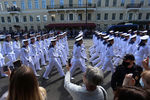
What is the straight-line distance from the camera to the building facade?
94.2ft

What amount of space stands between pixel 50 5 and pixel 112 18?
700 inches

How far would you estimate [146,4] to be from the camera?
28.8 m

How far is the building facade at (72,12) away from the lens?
94.2 feet

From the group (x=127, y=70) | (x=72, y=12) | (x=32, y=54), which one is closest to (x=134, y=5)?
(x=72, y=12)

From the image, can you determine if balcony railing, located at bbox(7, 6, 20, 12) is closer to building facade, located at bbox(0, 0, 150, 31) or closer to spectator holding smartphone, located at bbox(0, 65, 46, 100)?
building facade, located at bbox(0, 0, 150, 31)

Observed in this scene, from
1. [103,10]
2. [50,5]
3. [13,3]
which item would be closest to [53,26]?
[50,5]

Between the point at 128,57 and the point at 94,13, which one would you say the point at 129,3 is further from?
the point at 128,57

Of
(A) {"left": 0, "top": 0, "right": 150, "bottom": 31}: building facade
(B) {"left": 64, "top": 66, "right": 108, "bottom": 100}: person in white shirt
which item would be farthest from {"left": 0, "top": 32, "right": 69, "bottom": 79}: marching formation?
(A) {"left": 0, "top": 0, "right": 150, "bottom": 31}: building facade

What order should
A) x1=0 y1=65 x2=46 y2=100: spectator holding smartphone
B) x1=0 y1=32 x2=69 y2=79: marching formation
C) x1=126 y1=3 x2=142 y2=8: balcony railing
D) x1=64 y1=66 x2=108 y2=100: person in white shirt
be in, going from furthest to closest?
x1=126 y1=3 x2=142 y2=8: balcony railing, x1=0 y1=32 x2=69 y2=79: marching formation, x1=64 y1=66 x2=108 y2=100: person in white shirt, x1=0 y1=65 x2=46 y2=100: spectator holding smartphone

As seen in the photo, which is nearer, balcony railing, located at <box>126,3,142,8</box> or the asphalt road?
the asphalt road

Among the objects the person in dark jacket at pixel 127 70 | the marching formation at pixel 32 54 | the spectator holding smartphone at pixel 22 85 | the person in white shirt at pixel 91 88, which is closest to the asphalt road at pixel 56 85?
the marching formation at pixel 32 54

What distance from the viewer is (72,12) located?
29172 millimetres

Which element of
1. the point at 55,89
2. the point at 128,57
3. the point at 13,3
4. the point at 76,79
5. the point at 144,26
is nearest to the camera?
the point at 128,57

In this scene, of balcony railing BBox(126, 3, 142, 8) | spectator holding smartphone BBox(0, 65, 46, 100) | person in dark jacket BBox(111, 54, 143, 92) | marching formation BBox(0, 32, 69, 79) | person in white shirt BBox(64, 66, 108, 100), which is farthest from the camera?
balcony railing BBox(126, 3, 142, 8)
